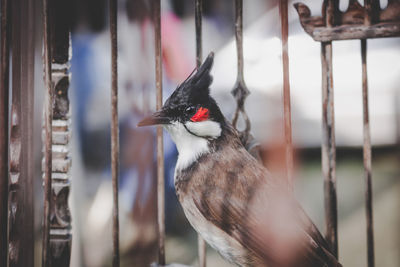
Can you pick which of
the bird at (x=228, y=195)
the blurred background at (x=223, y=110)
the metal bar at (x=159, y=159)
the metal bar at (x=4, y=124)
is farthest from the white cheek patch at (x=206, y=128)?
the metal bar at (x=4, y=124)

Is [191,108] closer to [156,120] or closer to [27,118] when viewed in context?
[156,120]

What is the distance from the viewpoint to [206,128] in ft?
3.30

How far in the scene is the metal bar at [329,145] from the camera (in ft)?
3.41

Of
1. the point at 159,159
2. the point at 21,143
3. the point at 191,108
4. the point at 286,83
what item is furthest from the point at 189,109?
the point at 21,143

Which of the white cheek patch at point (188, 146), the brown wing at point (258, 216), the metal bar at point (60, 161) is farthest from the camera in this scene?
the metal bar at point (60, 161)

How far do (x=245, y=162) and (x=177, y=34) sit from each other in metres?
0.66

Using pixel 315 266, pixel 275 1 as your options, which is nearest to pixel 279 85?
pixel 275 1

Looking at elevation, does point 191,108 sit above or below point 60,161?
above

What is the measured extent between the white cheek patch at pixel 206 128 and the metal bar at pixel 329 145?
37 centimetres

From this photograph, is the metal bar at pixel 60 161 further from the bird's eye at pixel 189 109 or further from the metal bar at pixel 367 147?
the metal bar at pixel 367 147

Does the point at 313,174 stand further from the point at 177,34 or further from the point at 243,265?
the point at 177,34

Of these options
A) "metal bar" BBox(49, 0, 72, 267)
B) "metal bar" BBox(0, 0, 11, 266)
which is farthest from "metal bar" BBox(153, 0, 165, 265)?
"metal bar" BBox(0, 0, 11, 266)

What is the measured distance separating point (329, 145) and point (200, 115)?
458 millimetres

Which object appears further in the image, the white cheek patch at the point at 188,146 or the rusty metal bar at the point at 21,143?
the rusty metal bar at the point at 21,143
